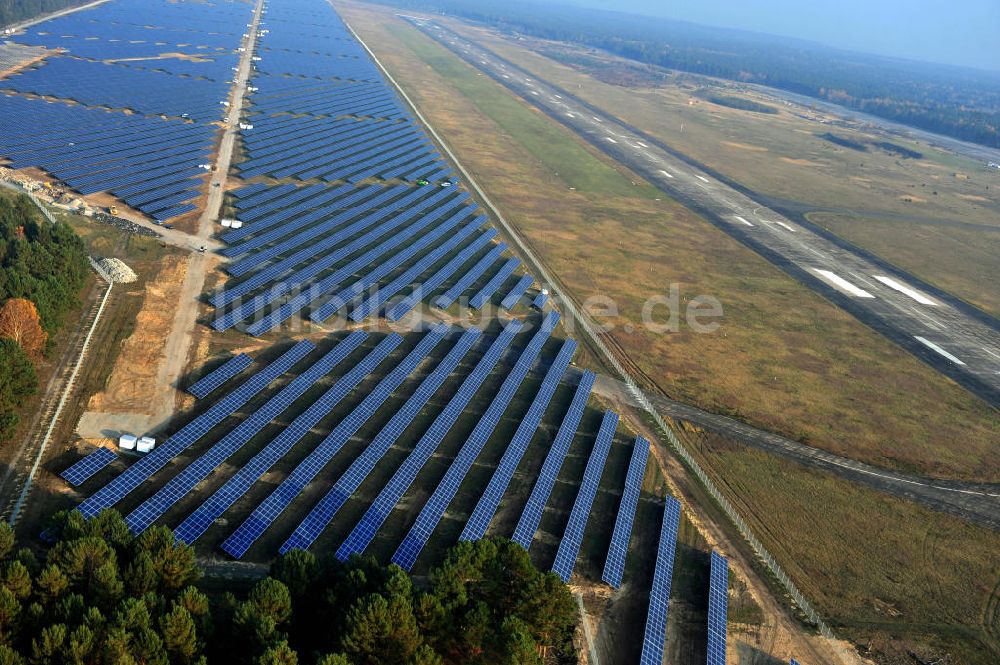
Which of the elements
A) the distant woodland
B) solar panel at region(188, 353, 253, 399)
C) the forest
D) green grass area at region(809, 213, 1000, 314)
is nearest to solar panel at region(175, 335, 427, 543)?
solar panel at region(188, 353, 253, 399)

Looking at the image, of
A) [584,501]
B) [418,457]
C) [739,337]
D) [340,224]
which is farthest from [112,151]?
[739,337]

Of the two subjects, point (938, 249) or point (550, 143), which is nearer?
point (938, 249)

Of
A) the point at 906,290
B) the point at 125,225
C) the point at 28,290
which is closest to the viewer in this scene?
the point at 28,290

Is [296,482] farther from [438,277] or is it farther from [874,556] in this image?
[874,556]

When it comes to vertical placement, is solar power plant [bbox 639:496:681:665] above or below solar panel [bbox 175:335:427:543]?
below

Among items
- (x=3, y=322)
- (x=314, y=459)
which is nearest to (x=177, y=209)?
(x=3, y=322)

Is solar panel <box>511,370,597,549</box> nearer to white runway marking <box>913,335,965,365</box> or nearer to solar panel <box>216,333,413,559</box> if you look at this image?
solar panel <box>216,333,413,559</box>

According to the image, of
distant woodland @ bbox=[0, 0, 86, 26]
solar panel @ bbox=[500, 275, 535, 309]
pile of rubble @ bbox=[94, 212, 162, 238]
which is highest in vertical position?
distant woodland @ bbox=[0, 0, 86, 26]
